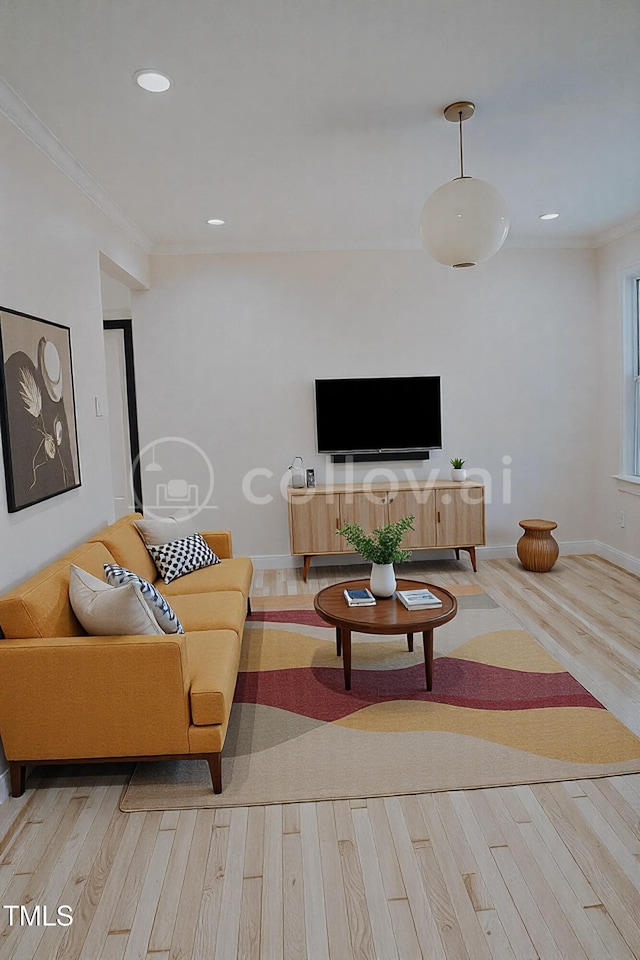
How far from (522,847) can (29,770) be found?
6.21 feet

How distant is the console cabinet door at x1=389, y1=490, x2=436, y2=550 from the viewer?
17.5ft

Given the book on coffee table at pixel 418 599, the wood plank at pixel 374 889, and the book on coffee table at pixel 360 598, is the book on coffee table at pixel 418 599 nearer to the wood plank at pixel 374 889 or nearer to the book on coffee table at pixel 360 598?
the book on coffee table at pixel 360 598

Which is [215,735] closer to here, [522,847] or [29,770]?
[29,770]

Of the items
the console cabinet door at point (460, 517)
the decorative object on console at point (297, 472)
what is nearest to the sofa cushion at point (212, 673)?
the decorative object on console at point (297, 472)

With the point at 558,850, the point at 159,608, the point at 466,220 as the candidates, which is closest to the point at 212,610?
the point at 159,608

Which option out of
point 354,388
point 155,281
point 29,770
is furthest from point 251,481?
point 29,770

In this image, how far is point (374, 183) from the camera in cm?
403

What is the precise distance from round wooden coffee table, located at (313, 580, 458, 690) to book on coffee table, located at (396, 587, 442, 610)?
0.03 meters

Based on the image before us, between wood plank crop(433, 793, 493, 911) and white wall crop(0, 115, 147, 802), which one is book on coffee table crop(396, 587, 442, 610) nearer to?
wood plank crop(433, 793, 493, 911)

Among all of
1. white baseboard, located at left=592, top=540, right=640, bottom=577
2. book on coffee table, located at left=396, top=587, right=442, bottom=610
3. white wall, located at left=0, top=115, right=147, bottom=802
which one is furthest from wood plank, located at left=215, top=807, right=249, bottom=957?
white baseboard, located at left=592, top=540, right=640, bottom=577

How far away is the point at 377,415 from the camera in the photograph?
220 inches

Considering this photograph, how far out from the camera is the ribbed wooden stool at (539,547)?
17.4 feet

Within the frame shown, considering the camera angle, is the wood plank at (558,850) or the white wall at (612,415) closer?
the wood plank at (558,850)

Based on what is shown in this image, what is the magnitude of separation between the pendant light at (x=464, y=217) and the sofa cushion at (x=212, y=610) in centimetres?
203
